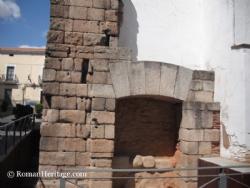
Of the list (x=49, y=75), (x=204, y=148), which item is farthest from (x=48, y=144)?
(x=204, y=148)

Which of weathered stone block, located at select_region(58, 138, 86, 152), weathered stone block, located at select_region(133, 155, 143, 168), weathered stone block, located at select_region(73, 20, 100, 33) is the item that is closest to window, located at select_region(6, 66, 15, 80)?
weathered stone block, located at select_region(73, 20, 100, 33)

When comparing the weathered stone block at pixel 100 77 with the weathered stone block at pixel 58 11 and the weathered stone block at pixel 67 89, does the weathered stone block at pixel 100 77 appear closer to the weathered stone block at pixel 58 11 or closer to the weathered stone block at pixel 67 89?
the weathered stone block at pixel 67 89

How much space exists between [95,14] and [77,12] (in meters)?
0.33

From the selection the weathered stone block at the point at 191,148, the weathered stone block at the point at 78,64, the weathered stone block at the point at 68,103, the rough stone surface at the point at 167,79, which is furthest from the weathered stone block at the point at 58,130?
the weathered stone block at the point at 191,148

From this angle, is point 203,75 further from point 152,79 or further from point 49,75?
point 49,75

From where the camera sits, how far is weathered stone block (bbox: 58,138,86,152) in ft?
16.8

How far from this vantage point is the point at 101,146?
16.7 feet

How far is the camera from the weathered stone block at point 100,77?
5227 mm

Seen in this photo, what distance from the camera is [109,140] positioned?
5.14 m

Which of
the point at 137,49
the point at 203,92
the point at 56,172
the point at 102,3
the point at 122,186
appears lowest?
the point at 122,186

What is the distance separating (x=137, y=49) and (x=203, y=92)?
5.04 ft

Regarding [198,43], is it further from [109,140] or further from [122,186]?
[122,186]

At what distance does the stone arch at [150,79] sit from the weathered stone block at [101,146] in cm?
85

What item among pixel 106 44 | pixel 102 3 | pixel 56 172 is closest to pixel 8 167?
pixel 56 172
